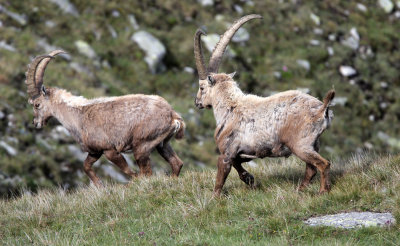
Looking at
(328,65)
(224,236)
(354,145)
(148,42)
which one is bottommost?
(354,145)

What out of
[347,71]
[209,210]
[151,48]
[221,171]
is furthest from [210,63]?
[347,71]

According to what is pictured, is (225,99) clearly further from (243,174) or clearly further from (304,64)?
(304,64)

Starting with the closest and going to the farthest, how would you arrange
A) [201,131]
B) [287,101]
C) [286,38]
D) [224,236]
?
[224,236]
[287,101]
[201,131]
[286,38]

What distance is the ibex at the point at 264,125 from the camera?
8.34 metres

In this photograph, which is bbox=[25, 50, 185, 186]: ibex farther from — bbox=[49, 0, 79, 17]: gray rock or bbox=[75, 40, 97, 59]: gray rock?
bbox=[49, 0, 79, 17]: gray rock

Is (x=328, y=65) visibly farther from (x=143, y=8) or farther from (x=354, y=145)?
(x=143, y=8)

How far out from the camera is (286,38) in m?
29.4

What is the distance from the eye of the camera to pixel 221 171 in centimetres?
913

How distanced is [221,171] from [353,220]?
2.26 metres

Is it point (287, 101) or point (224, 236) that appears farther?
point (287, 101)

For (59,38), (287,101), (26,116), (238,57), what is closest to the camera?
(287,101)

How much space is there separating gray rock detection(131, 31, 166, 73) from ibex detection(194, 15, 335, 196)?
15.7m

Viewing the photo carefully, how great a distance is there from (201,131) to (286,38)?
27.9ft

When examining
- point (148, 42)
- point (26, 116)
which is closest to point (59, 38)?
point (148, 42)
